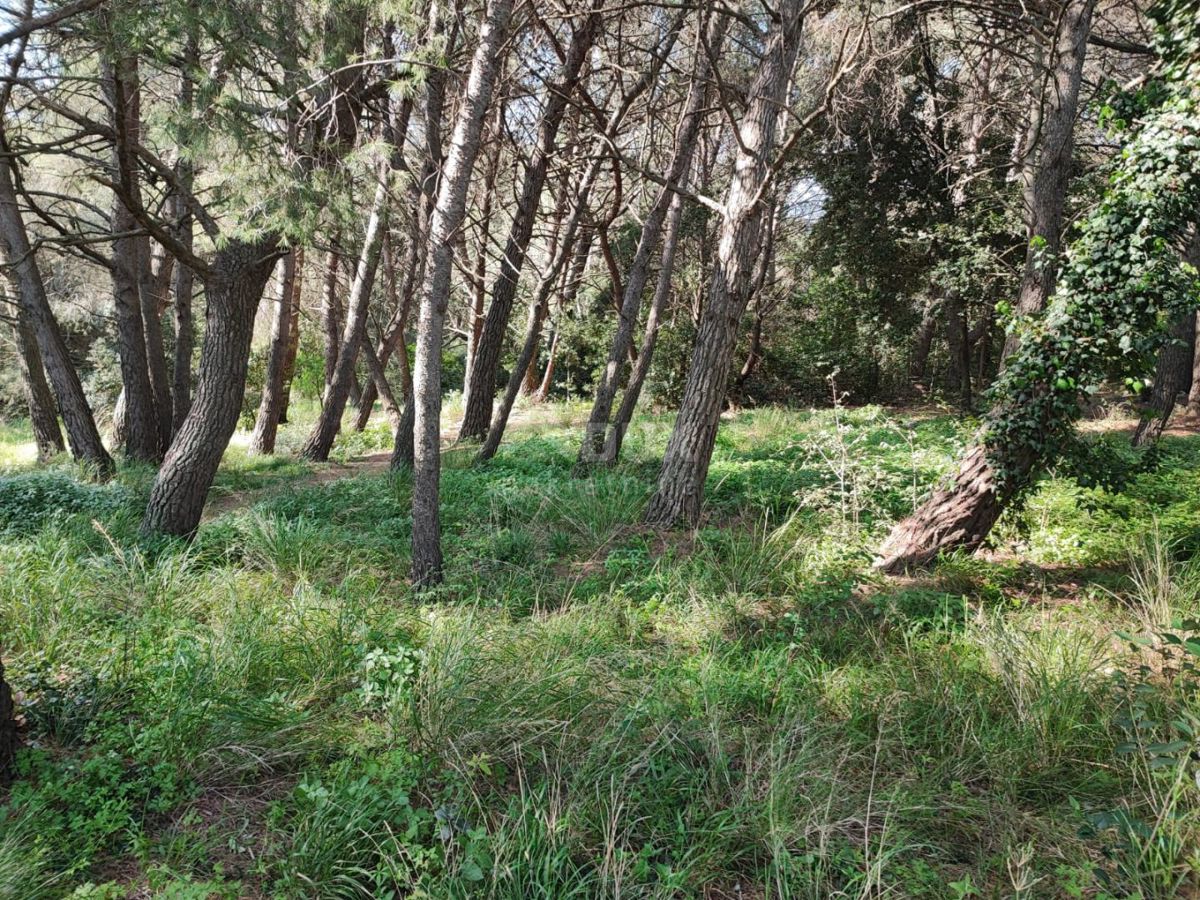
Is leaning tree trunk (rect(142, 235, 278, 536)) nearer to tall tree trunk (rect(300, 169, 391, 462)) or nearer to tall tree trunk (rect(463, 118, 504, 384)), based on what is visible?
tall tree trunk (rect(300, 169, 391, 462))

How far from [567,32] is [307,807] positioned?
9639 millimetres

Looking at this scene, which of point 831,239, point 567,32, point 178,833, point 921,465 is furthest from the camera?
point 831,239

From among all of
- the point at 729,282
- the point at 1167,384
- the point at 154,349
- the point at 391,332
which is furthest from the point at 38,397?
the point at 1167,384

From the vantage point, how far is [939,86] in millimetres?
11430

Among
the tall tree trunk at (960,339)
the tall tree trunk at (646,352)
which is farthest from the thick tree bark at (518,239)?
the tall tree trunk at (960,339)

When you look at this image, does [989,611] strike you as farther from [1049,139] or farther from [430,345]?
[1049,139]

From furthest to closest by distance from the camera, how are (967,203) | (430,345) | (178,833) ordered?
1. (967,203)
2. (430,345)
3. (178,833)

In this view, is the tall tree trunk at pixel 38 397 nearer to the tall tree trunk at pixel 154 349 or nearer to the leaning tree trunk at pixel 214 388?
the tall tree trunk at pixel 154 349

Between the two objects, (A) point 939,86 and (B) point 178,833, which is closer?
(B) point 178,833

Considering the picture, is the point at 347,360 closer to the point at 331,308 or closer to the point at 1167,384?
the point at 331,308

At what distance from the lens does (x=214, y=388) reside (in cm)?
564

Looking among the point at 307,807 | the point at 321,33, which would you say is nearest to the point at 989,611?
the point at 307,807

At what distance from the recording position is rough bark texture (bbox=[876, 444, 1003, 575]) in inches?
185

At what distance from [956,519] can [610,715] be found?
328 cm
